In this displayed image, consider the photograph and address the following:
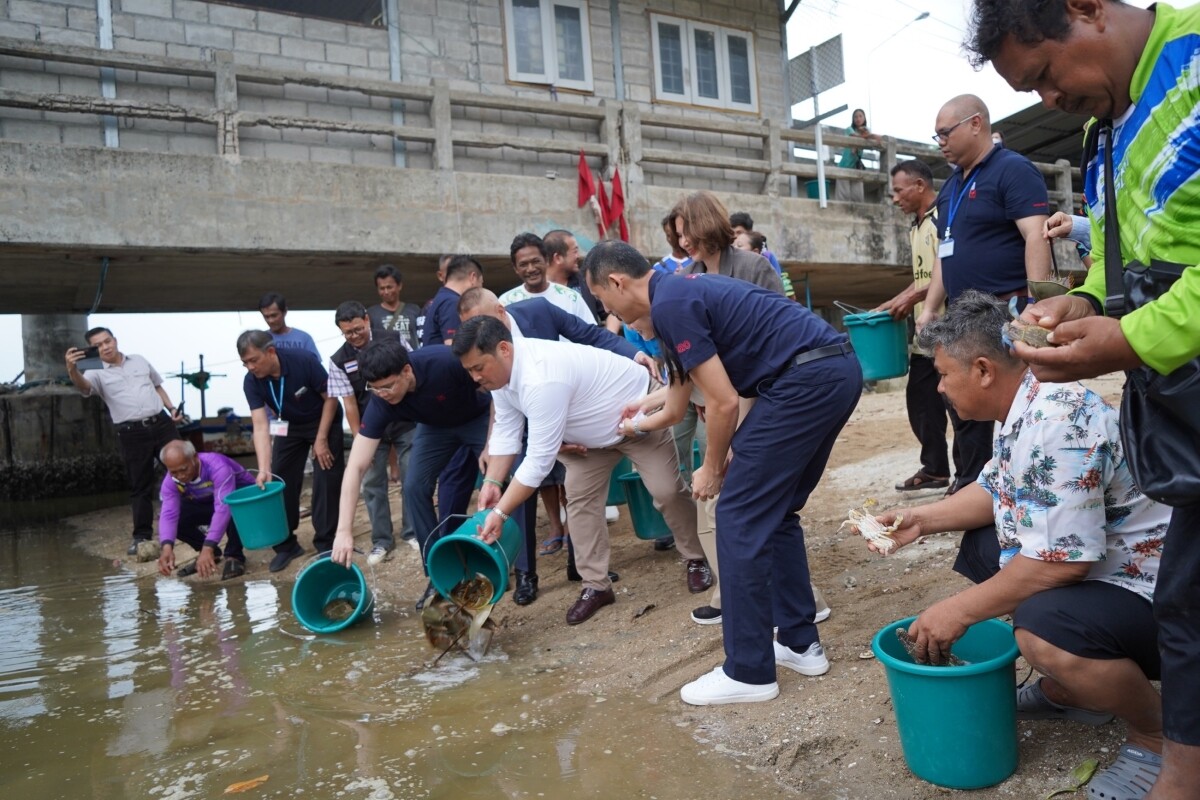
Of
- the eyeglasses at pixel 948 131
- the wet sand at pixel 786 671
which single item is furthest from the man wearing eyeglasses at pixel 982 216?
the wet sand at pixel 786 671

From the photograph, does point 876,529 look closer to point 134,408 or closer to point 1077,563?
point 1077,563

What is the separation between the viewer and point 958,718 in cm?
229

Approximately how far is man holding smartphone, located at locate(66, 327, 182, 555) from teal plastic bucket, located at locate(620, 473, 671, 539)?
4618mm

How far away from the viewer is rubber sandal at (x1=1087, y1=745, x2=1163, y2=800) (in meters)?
2.10

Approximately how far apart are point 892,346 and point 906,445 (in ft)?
8.82

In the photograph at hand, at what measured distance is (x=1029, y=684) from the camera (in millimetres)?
→ 2773

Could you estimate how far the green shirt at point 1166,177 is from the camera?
1449 millimetres

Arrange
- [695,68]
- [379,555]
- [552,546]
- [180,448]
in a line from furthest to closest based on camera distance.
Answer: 1. [695,68]
2. [180,448]
3. [379,555]
4. [552,546]

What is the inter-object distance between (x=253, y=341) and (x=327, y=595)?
84.0 inches

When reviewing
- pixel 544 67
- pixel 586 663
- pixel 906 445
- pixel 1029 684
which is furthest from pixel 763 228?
pixel 1029 684

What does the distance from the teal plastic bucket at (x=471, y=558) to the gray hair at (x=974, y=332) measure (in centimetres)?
232

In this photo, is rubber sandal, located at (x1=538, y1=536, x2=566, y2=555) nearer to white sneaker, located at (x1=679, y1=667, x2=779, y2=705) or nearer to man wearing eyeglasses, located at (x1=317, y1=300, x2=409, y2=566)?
man wearing eyeglasses, located at (x1=317, y1=300, x2=409, y2=566)

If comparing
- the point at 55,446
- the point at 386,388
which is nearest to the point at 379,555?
the point at 386,388

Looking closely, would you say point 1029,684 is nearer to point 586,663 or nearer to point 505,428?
point 586,663
